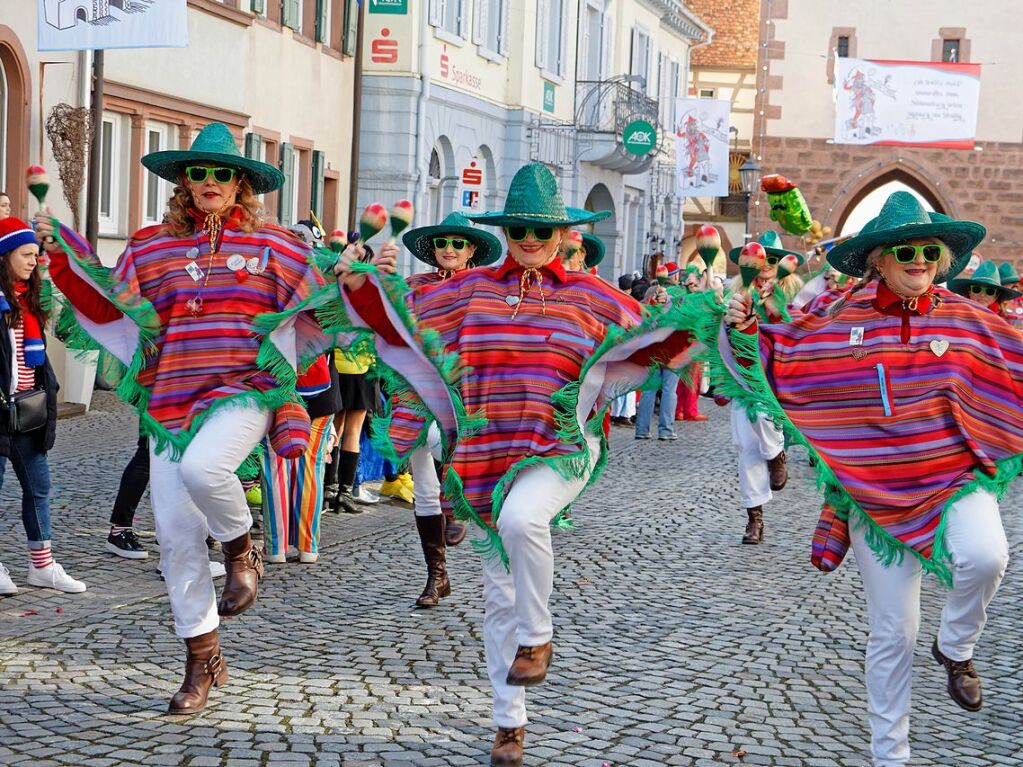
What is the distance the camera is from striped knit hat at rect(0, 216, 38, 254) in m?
7.88

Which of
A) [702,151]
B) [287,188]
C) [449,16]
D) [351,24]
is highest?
[449,16]

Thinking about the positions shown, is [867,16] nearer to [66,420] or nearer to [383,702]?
[66,420]

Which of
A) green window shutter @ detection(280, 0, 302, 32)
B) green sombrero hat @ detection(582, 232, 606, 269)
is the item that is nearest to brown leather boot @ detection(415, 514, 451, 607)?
green sombrero hat @ detection(582, 232, 606, 269)

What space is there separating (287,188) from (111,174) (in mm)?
4637

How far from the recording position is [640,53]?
42344 mm

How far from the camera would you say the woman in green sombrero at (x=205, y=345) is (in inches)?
234

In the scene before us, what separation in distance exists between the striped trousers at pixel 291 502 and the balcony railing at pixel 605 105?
26.5m

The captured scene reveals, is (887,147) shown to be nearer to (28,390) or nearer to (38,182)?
(28,390)

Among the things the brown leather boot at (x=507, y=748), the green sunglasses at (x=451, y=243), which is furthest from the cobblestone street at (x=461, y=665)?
the green sunglasses at (x=451, y=243)

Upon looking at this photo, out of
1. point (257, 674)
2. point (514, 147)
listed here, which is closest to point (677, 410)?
point (514, 147)

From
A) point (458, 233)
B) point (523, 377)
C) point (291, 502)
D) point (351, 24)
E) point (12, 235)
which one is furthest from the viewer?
point (351, 24)

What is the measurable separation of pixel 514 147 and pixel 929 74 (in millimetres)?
11006

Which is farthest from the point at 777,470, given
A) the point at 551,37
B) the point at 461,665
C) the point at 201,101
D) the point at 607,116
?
the point at 607,116

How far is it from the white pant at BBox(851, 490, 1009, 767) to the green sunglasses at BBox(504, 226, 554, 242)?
1586mm
